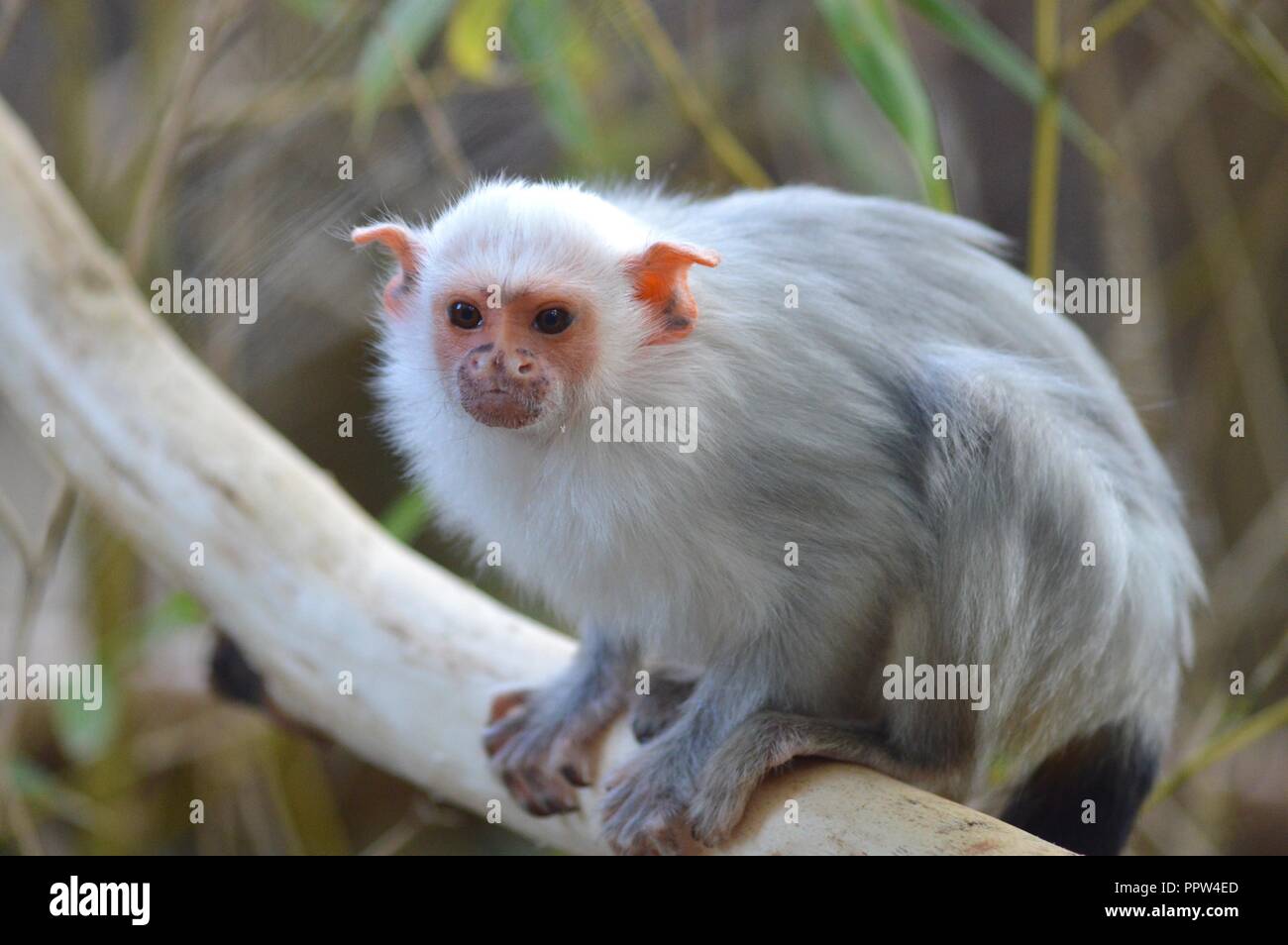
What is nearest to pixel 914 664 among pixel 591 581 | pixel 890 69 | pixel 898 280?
pixel 591 581

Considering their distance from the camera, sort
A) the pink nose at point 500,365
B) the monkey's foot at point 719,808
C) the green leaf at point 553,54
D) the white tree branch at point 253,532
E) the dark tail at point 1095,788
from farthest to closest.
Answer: the green leaf at point 553,54 → the white tree branch at point 253,532 → the dark tail at point 1095,788 → the monkey's foot at point 719,808 → the pink nose at point 500,365

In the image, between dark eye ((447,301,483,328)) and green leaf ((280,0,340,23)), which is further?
green leaf ((280,0,340,23))

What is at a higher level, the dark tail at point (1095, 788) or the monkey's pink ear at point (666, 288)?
the monkey's pink ear at point (666, 288)

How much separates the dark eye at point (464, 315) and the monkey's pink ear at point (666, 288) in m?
0.24

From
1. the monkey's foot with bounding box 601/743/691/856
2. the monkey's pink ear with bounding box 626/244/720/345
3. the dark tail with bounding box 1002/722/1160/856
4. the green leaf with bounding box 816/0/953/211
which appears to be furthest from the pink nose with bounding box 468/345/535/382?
the dark tail with bounding box 1002/722/1160/856

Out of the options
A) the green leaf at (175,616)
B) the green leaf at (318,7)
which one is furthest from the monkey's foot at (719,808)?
the green leaf at (318,7)

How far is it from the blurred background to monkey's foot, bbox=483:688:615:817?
2.29 feet

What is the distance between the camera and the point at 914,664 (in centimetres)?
200

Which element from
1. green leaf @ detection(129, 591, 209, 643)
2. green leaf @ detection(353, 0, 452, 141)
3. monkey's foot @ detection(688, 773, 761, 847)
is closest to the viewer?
monkey's foot @ detection(688, 773, 761, 847)

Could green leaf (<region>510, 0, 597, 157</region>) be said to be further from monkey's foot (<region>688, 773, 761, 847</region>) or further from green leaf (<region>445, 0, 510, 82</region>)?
monkey's foot (<region>688, 773, 761, 847</region>)

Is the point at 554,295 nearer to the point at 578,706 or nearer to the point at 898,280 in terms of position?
the point at 898,280

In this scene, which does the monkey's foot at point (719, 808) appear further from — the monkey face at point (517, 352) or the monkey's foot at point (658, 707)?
the monkey face at point (517, 352)

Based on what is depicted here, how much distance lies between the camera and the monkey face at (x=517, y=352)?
6.08 ft

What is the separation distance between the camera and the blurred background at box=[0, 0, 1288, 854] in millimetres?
3059
